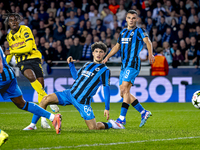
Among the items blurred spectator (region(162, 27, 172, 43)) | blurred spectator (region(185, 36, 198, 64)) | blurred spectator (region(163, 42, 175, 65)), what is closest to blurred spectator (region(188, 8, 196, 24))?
blurred spectator (region(162, 27, 172, 43))

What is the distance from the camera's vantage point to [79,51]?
39.9 feet

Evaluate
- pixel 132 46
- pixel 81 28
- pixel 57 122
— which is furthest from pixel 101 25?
pixel 57 122

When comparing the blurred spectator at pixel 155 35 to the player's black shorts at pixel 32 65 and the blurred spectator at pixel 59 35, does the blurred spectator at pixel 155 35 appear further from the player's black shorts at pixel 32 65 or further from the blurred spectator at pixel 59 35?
the player's black shorts at pixel 32 65

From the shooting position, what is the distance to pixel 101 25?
44.0 feet

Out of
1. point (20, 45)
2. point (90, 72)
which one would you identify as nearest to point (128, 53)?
point (90, 72)

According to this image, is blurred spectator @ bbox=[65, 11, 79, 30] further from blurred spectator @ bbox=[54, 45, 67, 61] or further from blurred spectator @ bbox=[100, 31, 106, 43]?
blurred spectator @ bbox=[54, 45, 67, 61]

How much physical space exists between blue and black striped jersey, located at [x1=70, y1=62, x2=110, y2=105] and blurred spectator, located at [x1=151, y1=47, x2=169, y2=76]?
19.3 ft

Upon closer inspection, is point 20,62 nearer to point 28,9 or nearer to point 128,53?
point 128,53

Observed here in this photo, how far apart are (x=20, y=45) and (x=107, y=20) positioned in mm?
7403

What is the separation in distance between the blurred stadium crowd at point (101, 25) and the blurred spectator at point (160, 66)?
609 mm

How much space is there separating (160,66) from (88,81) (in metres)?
6.18

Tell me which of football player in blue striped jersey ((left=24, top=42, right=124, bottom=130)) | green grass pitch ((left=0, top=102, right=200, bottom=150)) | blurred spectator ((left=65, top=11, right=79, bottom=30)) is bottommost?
green grass pitch ((left=0, top=102, right=200, bottom=150))

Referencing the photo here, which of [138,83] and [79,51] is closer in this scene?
[138,83]

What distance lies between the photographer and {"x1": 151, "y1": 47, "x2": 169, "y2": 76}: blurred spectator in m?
10.9
